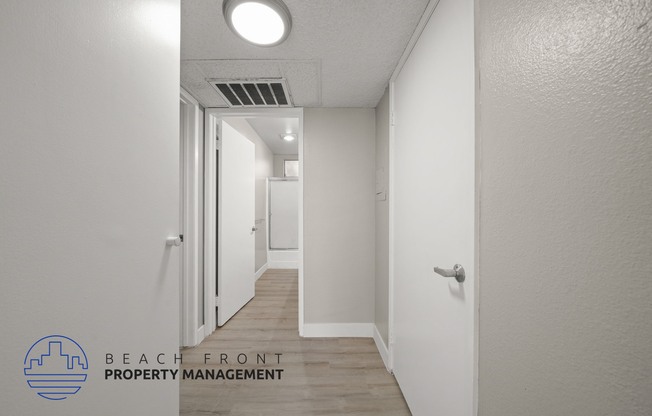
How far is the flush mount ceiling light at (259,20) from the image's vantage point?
110 centimetres

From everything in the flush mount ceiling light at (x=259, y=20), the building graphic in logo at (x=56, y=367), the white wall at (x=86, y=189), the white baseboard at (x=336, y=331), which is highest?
the flush mount ceiling light at (x=259, y=20)

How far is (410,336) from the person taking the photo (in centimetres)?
136

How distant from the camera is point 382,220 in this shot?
1.98 metres

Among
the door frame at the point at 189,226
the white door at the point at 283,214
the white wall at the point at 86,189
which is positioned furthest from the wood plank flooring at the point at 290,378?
the white door at the point at 283,214

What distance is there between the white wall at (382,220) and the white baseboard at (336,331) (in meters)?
0.15

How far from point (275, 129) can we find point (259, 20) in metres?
2.63

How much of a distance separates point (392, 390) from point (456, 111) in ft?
5.59

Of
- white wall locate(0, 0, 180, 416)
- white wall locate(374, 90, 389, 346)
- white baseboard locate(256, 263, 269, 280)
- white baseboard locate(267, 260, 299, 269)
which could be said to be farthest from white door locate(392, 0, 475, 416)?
white baseboard locate(267, 260, 299, 269)

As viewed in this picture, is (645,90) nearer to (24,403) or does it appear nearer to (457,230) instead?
(457,230)

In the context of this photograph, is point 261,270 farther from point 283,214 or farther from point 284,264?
point 283,214

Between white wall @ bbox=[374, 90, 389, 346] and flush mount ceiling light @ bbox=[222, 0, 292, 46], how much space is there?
0.97 metres

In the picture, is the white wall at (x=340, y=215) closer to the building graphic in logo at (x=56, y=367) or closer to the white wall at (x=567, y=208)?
the white wall at (x=567, y=208)

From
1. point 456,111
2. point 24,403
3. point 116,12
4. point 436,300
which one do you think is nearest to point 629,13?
point 456,111

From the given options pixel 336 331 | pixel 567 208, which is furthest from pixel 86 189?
pixel 336 331
